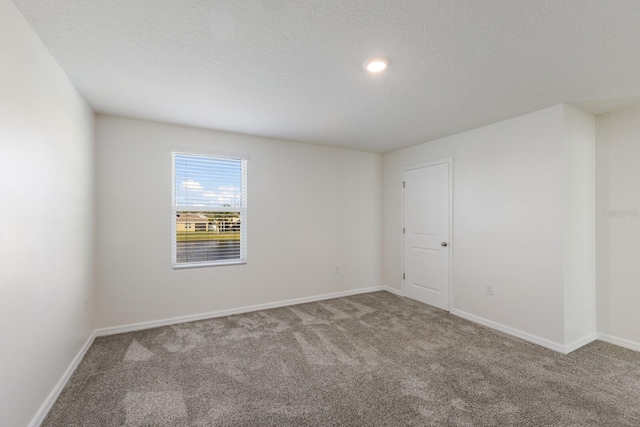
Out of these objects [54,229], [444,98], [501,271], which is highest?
[444,98]

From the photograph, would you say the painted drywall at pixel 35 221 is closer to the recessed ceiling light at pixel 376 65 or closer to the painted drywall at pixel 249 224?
the painted drywall at pixel 249 224

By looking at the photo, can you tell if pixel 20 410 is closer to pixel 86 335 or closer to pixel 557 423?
pixel 86 335

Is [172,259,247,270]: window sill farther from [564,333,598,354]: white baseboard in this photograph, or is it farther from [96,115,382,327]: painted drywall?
[564,333,598,354]: white baseboard

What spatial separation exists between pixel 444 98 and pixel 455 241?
77.3 inches

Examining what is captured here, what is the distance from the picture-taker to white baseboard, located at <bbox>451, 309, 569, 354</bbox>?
9.24ft

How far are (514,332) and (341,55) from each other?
330cm

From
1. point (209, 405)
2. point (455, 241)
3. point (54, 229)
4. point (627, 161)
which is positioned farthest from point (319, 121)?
point (627, 161)

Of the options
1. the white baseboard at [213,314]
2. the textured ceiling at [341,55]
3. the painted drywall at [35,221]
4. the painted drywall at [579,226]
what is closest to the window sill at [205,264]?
the white baseboard at [213,314]

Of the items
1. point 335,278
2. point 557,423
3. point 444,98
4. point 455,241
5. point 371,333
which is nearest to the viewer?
point 557,423

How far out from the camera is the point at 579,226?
296 cm

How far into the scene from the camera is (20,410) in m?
1.63

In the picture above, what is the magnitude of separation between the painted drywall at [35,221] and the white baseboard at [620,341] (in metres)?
4.84

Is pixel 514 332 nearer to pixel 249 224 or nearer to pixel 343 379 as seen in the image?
pixel 343 379

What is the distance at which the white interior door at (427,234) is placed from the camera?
4.04 m
